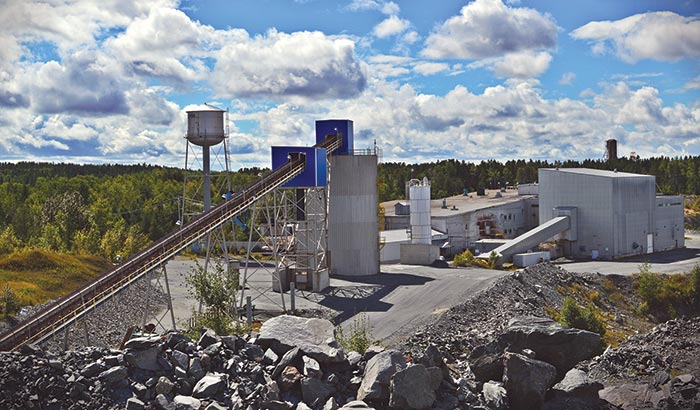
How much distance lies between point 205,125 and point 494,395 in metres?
29.7

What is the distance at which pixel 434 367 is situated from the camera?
17719mm

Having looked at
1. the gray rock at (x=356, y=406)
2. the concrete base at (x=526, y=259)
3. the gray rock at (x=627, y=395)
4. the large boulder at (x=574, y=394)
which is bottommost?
the concrete base at (x=526, y=259)

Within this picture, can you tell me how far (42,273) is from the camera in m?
43.5

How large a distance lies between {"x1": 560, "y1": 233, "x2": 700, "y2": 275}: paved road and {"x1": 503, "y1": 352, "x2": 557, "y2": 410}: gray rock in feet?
111

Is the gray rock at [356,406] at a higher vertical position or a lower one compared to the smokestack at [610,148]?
lower

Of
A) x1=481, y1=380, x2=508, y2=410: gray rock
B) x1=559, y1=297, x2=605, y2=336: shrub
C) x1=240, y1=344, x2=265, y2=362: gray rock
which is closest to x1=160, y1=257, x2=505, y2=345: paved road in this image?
x1=559, y1=297, x2=605, y2=336: shrub

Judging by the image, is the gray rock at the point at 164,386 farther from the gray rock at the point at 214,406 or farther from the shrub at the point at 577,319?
the shrub at the point at 577,319

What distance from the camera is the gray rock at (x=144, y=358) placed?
17375mm

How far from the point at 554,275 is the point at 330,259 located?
14411 mm

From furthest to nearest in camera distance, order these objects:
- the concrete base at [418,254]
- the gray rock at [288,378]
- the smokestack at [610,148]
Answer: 1. the smokestack at [610,148]
2. the concrete base at [418,254]
3. the gray rock at [288,378]

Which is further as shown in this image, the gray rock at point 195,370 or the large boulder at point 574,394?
the large boulder at point 574,394

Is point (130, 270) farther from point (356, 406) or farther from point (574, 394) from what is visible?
point (574, 394)

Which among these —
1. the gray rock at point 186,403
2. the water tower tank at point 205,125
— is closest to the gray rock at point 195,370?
the gray rock at point 186,403

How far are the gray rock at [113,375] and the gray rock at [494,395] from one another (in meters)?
9.61
